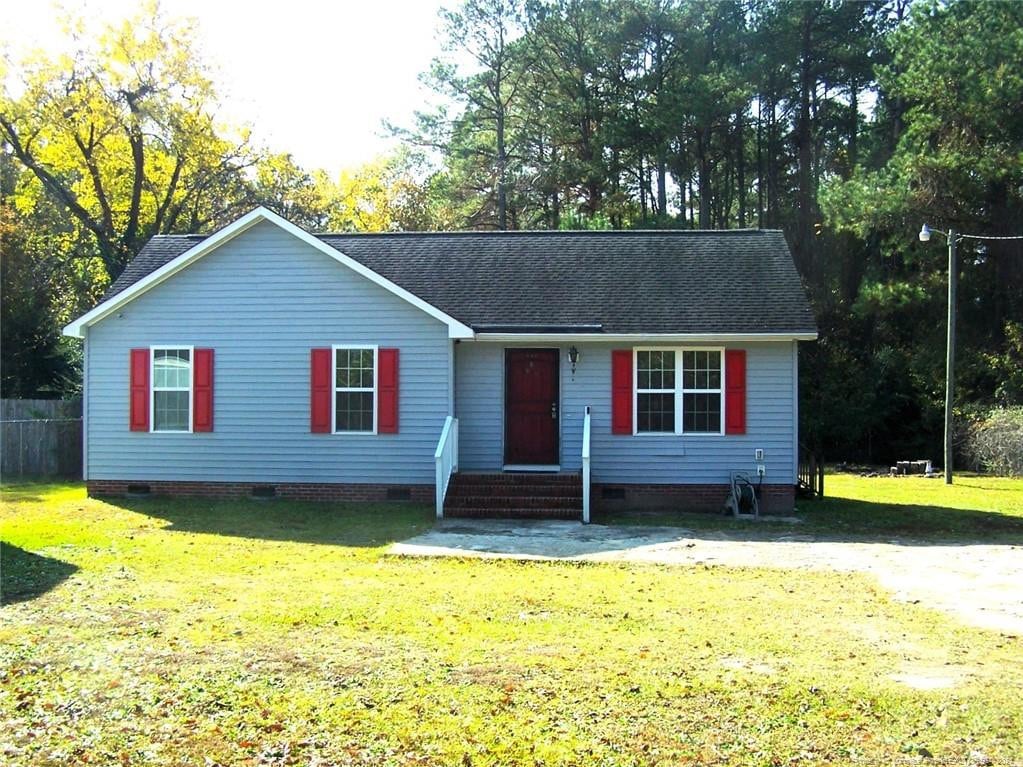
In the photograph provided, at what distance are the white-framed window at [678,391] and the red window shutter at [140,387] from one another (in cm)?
796

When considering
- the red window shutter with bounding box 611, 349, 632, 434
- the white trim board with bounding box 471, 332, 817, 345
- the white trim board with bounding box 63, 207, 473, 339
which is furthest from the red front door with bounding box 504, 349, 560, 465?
the white trim board with bounding box 63, 207, 473, 339

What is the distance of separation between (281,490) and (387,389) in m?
2.42

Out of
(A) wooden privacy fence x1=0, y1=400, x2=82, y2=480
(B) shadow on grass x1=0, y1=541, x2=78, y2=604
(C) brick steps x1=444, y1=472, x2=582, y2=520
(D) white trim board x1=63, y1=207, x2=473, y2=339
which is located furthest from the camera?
(A) wooden privacy fence x1=0, y1=400, x2=82, y2=480

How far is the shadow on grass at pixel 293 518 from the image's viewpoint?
40.8 feet

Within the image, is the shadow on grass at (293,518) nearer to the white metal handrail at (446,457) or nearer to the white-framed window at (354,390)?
the white metal handrail at (446,457)

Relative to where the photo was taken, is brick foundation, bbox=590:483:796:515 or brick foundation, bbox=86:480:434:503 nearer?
brick foundation, bbox=590:483:796:515

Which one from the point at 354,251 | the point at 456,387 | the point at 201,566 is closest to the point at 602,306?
the point at 456,387

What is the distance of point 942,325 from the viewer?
2973 cm

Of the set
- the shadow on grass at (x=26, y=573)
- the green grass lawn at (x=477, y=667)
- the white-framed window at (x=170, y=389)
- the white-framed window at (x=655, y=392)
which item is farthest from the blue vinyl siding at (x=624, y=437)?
the shadow on grass at (x=26, y=573)

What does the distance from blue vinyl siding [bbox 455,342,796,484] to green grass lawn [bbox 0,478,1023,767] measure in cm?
505

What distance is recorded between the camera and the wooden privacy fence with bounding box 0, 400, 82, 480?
2005 centimetres

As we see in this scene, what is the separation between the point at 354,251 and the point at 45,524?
25.3 feet

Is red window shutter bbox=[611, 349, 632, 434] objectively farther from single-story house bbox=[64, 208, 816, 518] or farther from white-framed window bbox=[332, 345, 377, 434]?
white-framed window bbox=[332, 345, 377, 434]

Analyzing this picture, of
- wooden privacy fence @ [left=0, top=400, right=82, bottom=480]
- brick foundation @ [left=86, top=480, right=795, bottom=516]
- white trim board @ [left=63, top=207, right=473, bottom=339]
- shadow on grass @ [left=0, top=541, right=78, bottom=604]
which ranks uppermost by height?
white trim board @ [left=63, top=207, right=473, bottom=339]
